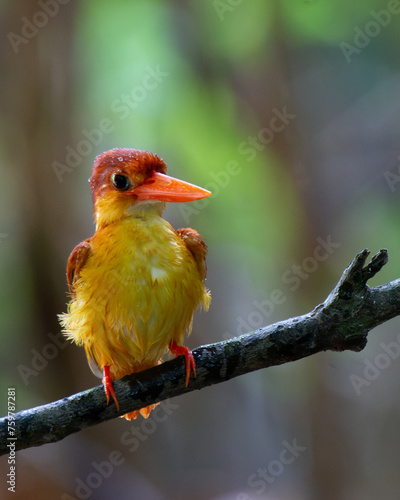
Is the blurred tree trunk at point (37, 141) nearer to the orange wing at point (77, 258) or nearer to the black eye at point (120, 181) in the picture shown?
the orange wing at point (77, 258)

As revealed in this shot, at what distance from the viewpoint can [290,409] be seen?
166 inches

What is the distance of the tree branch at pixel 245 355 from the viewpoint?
176cm

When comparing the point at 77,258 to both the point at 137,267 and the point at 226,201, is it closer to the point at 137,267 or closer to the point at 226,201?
the point at 137,267

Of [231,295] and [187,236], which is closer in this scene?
[187,236]

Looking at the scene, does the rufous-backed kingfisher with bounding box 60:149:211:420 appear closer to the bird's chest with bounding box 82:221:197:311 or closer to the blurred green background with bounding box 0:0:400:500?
the bird's chest with bounding box 82:221:197:311

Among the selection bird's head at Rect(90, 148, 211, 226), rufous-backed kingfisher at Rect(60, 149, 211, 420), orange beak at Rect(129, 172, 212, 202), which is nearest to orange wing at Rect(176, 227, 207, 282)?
rufous-backed kingfisher at Rect(60, 149, 211, 420)

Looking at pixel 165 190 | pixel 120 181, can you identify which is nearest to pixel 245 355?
pixel 165 190

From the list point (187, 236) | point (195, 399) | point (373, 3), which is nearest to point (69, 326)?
point (187, 236)

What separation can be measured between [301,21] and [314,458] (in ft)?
9.69

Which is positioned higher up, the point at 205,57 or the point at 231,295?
the point at 205,57

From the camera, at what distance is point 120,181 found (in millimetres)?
1934

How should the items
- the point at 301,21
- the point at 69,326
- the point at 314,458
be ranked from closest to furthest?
the point at 69,326 < the point at 314,458 < the point at 301,21

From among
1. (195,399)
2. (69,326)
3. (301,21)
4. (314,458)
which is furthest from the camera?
(195,399)

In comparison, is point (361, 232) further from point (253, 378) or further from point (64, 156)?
point (64, 156)
